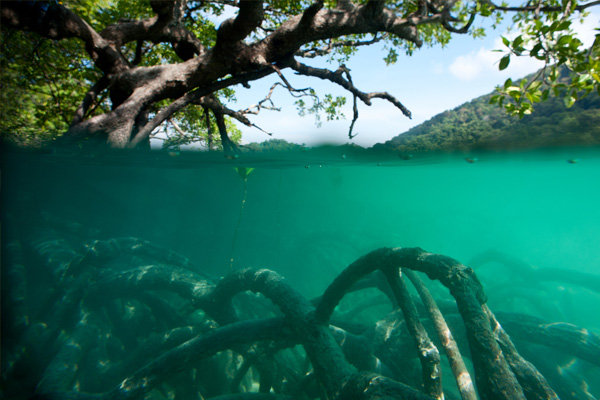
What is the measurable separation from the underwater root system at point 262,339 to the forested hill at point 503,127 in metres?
4.09

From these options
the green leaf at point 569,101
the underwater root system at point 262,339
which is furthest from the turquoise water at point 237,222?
the green leaf at point 569,101

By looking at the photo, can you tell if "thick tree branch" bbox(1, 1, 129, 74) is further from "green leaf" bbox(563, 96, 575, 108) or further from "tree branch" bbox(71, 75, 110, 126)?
"green leaf" bbox(563, 96, 575, 108)

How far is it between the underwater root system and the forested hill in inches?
161

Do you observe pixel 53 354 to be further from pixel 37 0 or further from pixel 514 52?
pixel 514 52

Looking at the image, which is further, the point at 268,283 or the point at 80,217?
the point at 80,217

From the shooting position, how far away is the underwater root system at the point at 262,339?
4.15 m

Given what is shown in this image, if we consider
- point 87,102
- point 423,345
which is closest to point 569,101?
point 423,345

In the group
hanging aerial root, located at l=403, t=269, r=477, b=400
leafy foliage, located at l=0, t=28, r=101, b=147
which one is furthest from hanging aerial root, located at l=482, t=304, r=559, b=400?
leafy foliage, located at l=0, t=28, r=101, b=147

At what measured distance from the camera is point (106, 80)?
6.11 m

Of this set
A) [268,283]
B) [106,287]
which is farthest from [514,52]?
[106,287]

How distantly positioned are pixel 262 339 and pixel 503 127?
754 cm

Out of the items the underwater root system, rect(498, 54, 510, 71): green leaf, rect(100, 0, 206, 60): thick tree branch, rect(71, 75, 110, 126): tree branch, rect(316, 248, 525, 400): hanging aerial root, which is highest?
rect(100, 0, 206, 60): thick tree branch

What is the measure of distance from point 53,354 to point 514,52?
9974 millimetres

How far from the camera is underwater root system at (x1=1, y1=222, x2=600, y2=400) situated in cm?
415
